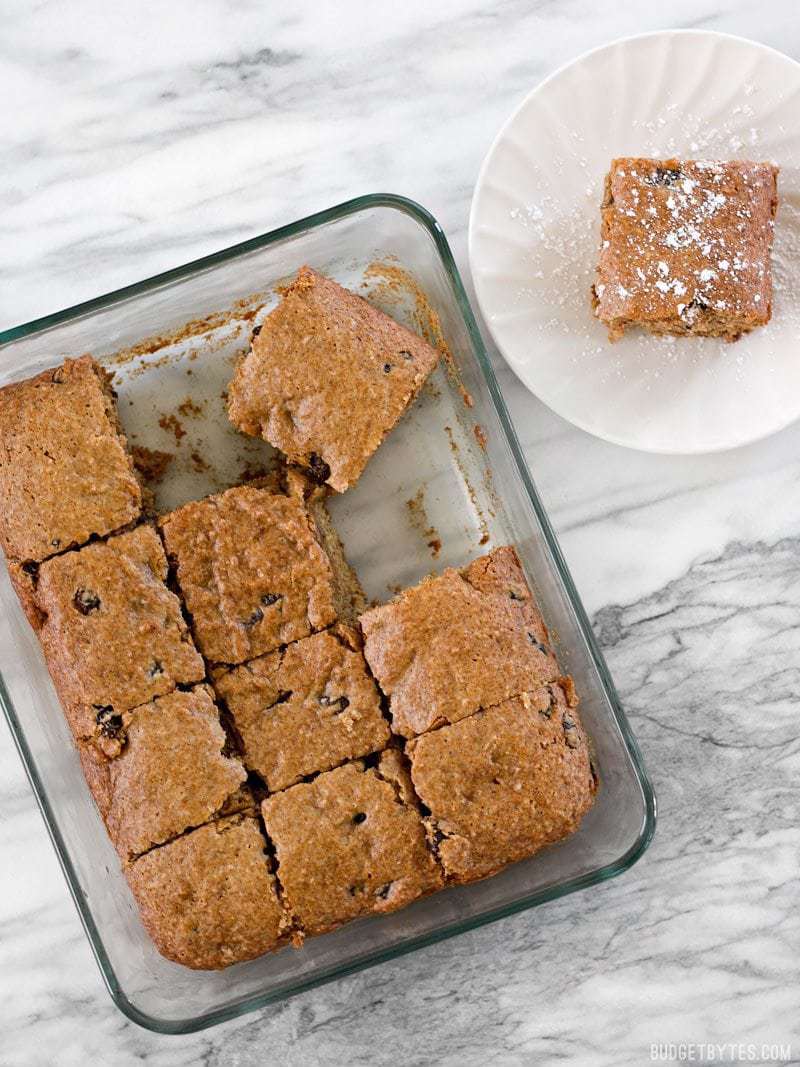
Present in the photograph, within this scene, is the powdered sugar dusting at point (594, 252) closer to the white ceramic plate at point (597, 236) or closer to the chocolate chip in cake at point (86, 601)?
the white ceramic plate at point (597, 236)

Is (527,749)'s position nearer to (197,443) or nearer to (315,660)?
(315,660)

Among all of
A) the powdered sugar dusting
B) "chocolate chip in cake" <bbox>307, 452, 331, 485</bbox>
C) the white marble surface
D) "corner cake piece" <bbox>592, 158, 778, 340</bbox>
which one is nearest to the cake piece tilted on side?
"chocolate chip in cake" <bbox>307, 452, 331, 485</bbox>

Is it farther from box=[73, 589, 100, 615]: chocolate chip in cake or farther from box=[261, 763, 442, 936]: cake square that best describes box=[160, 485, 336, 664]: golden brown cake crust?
box=[261, 763, 442, 936]: cake square

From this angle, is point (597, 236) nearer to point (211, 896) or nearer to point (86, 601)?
point (86, 601)

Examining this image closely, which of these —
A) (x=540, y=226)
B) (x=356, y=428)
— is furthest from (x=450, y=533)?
(x=540, y=226)

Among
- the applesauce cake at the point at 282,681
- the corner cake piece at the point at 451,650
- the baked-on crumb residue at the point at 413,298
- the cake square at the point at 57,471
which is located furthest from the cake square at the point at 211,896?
the baked-on crumb residue at the point at 413,298

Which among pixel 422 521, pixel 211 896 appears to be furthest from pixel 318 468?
pixel 211 896

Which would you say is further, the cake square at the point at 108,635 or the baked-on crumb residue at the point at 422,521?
the baked-on crumb residue at the point at 422,521

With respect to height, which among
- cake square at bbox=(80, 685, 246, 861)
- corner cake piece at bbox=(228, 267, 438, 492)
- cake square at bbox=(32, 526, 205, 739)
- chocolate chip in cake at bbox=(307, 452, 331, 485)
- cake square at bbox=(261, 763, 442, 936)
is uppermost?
corner cake piece at bbox=(228, 267, 438, 492)
